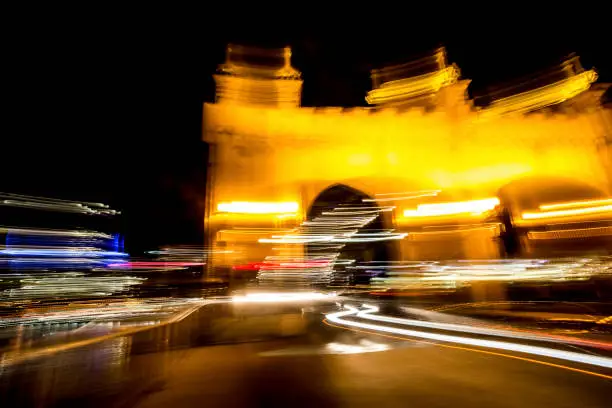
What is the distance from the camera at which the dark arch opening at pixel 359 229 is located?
58.8 ft

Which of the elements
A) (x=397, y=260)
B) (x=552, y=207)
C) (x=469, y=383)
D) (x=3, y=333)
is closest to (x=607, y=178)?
(x=552, y=207)

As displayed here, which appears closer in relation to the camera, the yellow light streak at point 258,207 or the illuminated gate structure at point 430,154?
the yellow light streak at point 258,207

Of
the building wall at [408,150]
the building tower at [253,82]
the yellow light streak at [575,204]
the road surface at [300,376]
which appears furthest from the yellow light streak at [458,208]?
the road surface at [300,376]

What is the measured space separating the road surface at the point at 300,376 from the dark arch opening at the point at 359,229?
11.6 meters

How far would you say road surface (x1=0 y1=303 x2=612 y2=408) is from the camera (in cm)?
336

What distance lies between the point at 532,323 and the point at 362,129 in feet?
43.3

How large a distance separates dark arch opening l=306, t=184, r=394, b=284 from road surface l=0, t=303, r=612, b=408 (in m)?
11.6

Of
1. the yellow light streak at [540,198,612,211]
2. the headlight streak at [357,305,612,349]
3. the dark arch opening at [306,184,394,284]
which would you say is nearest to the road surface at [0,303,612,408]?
the headlight streak at [357,305,612,349]

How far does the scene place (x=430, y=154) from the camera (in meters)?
19.4

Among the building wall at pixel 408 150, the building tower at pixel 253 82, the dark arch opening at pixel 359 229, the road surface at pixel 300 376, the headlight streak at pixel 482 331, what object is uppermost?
the building tower at pixel 253 82

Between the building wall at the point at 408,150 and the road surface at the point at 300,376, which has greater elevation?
the building wall at the point at 408,150

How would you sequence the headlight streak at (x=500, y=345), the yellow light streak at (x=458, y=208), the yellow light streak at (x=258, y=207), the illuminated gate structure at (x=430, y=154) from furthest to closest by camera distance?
the yellow light streak at (x=458, y=208) → the illuminated gate structure at (x=430, y=154) → the yellow light streak at (x=258, y=207) → the headlight streak at (x=500, y=345)

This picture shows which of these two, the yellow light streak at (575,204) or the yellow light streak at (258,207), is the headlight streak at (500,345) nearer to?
the yellow light streak at (258,207)

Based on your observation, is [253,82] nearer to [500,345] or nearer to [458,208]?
[458,208]
